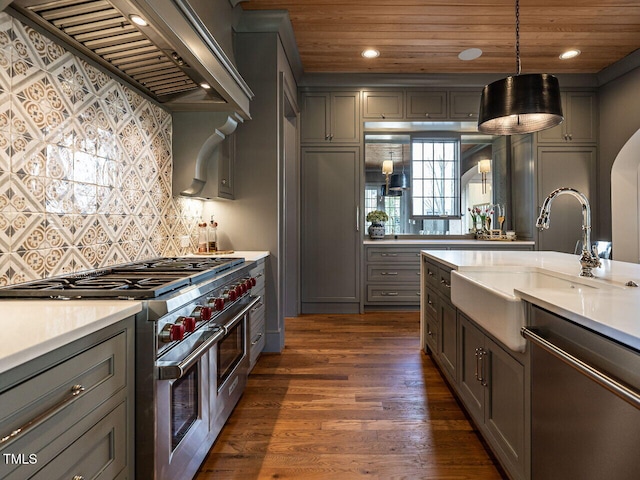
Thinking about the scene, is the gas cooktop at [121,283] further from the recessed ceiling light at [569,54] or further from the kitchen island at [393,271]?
the recessed ceiling light at [569,54]

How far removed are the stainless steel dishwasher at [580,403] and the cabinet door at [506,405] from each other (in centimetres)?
9

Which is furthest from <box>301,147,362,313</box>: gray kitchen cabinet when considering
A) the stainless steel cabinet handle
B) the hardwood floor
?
the stainless steel cabinet handle

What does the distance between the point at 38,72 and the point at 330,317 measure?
356 centimetres

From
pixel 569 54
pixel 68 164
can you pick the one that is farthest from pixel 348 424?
pixel 569 54

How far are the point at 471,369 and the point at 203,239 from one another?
6.80ft

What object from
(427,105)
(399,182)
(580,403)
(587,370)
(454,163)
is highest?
(427,105)

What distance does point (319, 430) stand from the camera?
203 cm

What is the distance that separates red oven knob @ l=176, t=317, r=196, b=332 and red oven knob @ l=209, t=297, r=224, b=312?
0.31m

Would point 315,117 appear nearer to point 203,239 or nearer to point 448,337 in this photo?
point 203,239

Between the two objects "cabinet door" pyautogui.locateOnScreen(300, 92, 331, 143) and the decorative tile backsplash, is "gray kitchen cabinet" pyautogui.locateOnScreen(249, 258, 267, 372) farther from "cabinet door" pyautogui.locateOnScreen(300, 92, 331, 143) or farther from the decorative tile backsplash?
"cabinet door" pyautogui.locateOnScreen(300, 92, 331, 143)

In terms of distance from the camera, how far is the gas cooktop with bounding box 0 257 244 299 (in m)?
1.22

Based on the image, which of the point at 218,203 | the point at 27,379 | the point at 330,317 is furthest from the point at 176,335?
the point at 330,317

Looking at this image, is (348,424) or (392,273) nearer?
(348,424)

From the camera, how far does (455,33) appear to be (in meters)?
3.59
